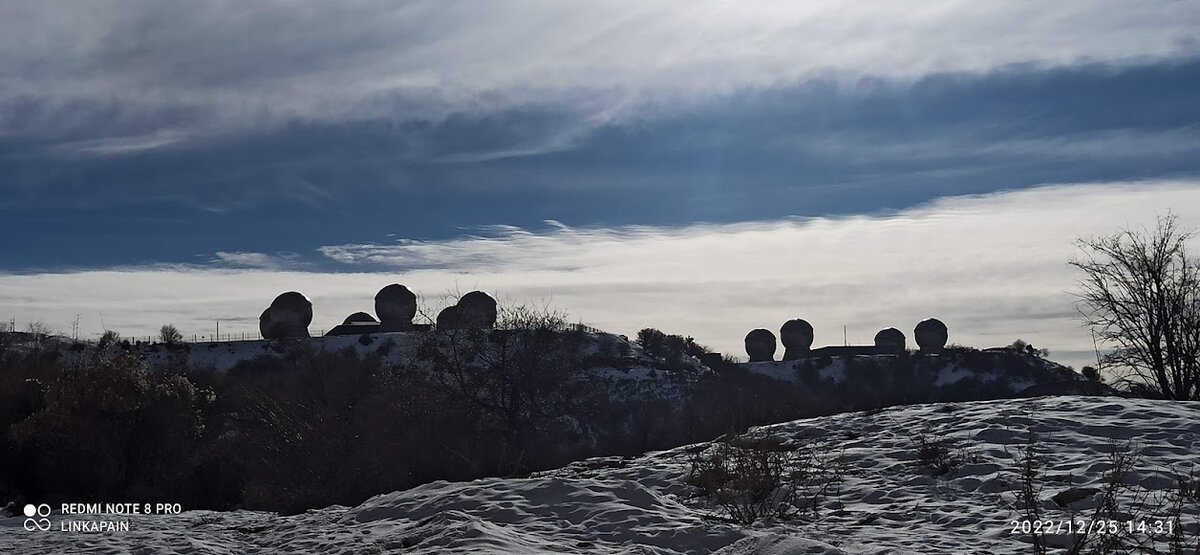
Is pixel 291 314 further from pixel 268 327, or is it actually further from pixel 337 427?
pixel 337 427

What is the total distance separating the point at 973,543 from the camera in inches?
297

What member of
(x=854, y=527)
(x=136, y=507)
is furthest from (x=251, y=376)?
(x=854, y=527)

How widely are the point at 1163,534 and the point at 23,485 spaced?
69.9 feet

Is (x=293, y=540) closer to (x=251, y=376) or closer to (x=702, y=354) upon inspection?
(x=251, y=376)

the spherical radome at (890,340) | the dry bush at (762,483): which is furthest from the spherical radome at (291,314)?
the dry bush at (762,483)

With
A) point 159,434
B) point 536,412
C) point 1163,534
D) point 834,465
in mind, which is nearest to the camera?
point 1163,534

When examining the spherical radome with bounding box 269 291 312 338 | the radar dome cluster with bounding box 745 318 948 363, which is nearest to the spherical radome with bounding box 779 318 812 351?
the radar dome cluster with bounding box 745 318 948 363

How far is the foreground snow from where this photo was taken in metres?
7.79

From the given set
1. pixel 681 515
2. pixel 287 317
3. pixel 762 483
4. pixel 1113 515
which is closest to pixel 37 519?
pixel 681 515

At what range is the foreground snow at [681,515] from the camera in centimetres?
779

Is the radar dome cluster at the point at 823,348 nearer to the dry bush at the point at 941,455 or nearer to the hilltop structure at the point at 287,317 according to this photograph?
the hilltop structure at the point at 287,317

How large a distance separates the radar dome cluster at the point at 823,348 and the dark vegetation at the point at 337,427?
42.5 m

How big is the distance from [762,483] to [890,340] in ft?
258

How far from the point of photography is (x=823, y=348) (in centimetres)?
8481
